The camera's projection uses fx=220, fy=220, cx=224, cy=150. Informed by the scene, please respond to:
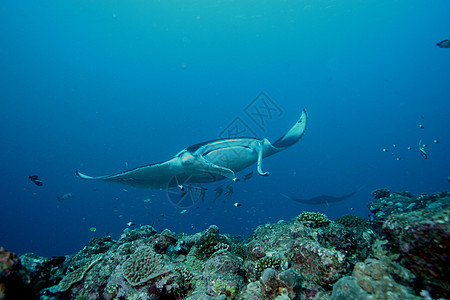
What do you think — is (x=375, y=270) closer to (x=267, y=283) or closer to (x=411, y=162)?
(x=267, y=283)

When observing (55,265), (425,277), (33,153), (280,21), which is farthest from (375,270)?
(33,153)

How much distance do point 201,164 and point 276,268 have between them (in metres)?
4.54

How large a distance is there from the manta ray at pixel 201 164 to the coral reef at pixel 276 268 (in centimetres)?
270

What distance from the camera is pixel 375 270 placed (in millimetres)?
2467

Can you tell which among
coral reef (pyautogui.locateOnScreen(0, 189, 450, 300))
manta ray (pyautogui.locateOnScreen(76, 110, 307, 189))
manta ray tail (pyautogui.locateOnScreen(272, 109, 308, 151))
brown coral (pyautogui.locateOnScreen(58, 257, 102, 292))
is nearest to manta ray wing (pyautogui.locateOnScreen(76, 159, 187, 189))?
manta ray (pyautogui.locateOnScreen(76, 110, 307, 189))

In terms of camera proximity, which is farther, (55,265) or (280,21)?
(280,21)

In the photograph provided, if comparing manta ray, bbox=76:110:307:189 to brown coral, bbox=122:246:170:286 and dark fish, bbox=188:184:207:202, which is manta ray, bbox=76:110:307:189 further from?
brown coral, bbox=122:246:170:286

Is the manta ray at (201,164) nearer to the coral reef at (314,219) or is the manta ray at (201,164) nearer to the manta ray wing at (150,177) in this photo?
the manta ray wing at (150,177)

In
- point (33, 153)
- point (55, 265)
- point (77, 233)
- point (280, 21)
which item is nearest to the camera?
point (55, 265)

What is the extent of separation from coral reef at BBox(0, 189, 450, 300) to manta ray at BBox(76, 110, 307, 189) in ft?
8.86

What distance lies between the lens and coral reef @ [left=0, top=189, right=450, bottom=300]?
2.35 m

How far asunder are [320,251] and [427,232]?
4.74 ft

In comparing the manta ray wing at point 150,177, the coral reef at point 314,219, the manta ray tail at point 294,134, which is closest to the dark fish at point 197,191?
the manta ray wing at point 150,177

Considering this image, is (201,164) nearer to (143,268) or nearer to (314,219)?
(314,219)
